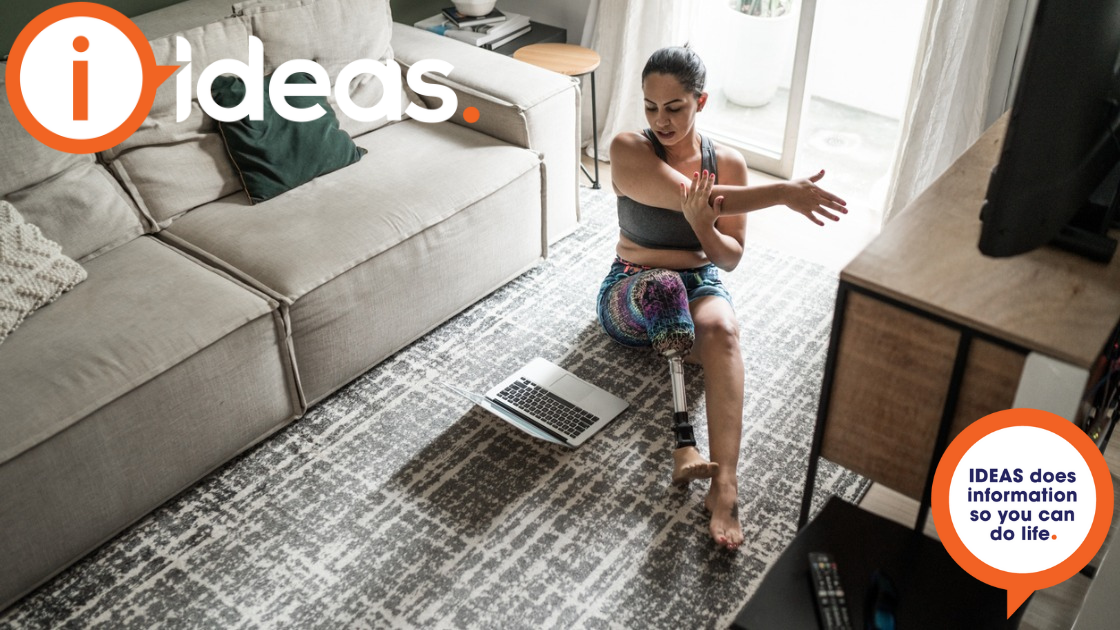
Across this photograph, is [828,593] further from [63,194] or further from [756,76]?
[756,76]

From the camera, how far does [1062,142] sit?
1.40 metres

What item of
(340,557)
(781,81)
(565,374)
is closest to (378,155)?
(565,374)

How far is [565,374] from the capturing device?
2498 mm

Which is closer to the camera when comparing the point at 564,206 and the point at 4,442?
the point at 4,442

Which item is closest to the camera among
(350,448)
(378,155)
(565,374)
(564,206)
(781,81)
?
(350,448)

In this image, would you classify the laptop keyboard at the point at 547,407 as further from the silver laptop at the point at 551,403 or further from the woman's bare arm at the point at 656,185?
the woman's bare arm at the point at 656,185

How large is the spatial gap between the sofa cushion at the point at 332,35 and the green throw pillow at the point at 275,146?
11cm

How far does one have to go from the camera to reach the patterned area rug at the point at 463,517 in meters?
1.91

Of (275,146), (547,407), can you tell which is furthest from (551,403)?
(275,146)

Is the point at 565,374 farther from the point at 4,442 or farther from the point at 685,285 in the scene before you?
the point at 4,442

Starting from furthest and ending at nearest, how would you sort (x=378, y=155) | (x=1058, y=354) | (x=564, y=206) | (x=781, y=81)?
(x=781, y=81) → (x=564, y=206) → (x=378, y=155) → (x=1058, y=354)

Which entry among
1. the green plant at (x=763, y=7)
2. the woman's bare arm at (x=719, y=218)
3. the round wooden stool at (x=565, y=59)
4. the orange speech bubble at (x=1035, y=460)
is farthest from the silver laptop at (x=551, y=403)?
the green plant at (x=763, y=7)

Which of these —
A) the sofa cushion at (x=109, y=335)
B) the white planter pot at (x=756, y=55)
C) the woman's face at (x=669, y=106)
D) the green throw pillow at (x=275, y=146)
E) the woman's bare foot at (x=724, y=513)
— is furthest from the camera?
the white planter pot at (x=756, y=55)

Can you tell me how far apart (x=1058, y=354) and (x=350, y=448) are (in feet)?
5.27
